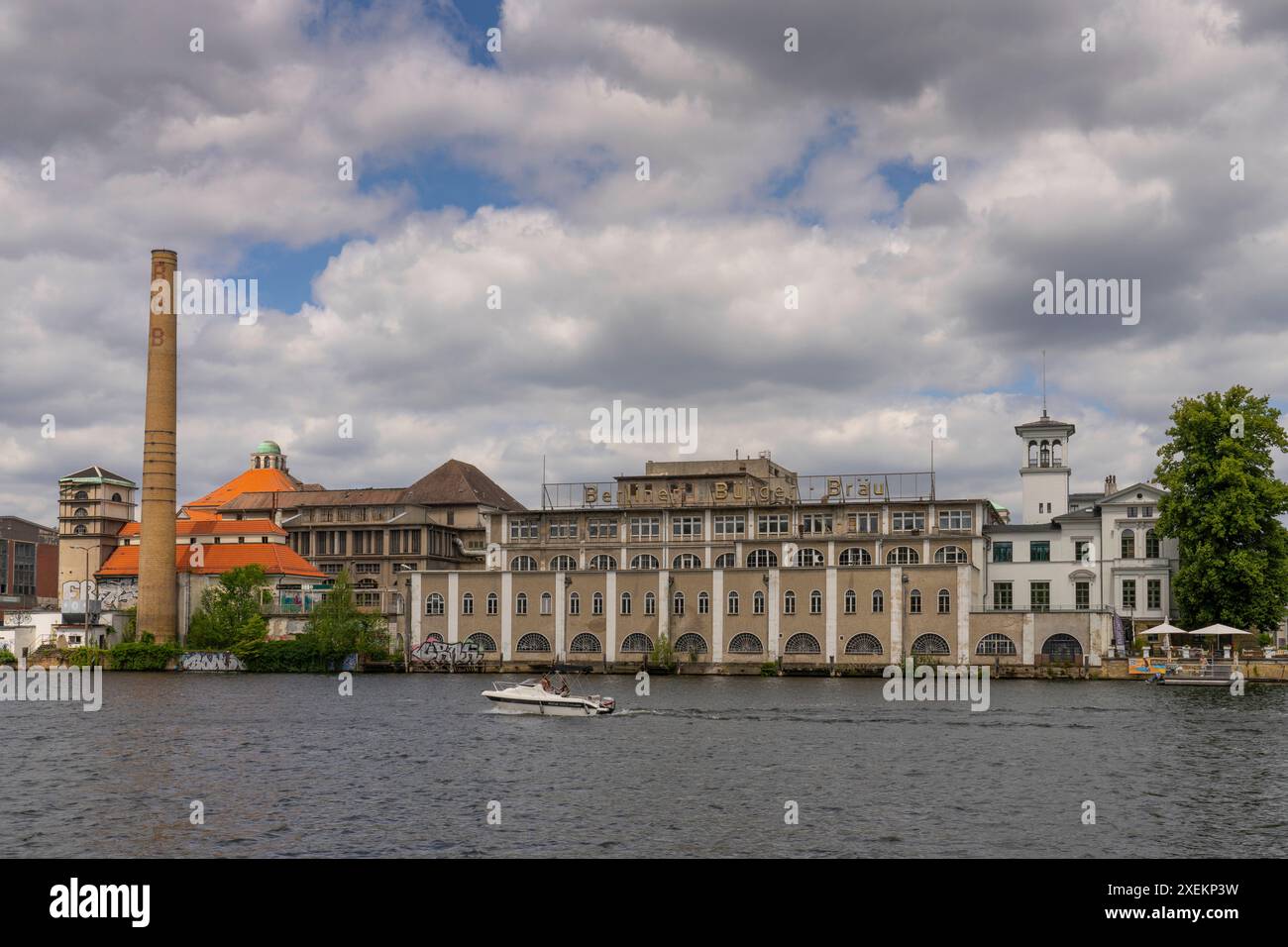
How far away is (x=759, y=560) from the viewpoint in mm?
115875

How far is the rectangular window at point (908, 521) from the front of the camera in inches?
4481

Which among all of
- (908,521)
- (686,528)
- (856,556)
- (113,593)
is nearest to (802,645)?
(856,556)

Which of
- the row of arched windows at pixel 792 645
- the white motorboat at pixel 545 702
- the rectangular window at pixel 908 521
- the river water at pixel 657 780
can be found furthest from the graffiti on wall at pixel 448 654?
the white motorboat at pixel 545 702

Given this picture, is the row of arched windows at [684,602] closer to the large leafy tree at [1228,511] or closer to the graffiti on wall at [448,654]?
the graffiti on wall at [448,654]

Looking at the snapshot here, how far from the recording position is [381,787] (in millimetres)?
42438

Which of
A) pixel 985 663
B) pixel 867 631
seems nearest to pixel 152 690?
pixel 867 631

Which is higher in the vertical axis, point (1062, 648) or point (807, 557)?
point (807, 557)

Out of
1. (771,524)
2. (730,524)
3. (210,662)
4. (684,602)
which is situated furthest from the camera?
(210,662)

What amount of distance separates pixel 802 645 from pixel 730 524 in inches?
639

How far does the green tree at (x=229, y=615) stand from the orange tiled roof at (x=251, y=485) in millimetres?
52317

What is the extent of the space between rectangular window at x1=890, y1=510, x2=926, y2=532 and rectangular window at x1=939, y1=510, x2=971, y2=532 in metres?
1.60

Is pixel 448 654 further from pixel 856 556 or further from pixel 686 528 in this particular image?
pixel 856 556

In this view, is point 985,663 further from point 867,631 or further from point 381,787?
point 381,787
